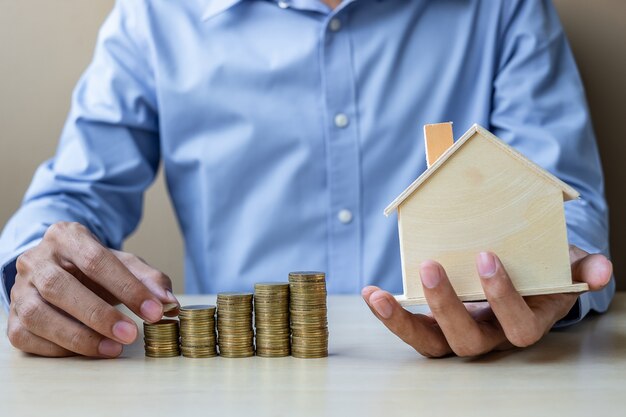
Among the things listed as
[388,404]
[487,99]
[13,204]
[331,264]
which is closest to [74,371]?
[388,404]

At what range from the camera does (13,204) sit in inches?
73.3

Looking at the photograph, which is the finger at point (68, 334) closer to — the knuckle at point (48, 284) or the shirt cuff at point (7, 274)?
the knuckle at point (48, 284)

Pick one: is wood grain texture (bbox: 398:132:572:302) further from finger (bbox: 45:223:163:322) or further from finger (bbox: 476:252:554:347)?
finger (bbox: 45:223:163:322)

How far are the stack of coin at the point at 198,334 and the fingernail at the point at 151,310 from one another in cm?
2

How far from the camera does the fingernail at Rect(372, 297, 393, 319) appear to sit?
83 centimetres

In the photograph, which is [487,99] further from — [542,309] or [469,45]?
[542,309]

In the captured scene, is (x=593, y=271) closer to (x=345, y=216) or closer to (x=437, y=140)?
(x=437, y=140)

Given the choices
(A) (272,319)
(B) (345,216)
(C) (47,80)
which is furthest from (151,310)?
(C) (47,80)

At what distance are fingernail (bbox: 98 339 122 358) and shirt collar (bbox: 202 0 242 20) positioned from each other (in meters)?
0.78

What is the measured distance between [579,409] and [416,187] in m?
0.26

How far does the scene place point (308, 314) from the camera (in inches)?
35.3

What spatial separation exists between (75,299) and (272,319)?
0.73ft

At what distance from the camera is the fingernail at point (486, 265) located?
0.80m

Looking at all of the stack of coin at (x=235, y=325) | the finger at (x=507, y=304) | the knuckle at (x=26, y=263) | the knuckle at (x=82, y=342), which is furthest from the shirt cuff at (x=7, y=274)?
the finger at (x=507, y=304)
